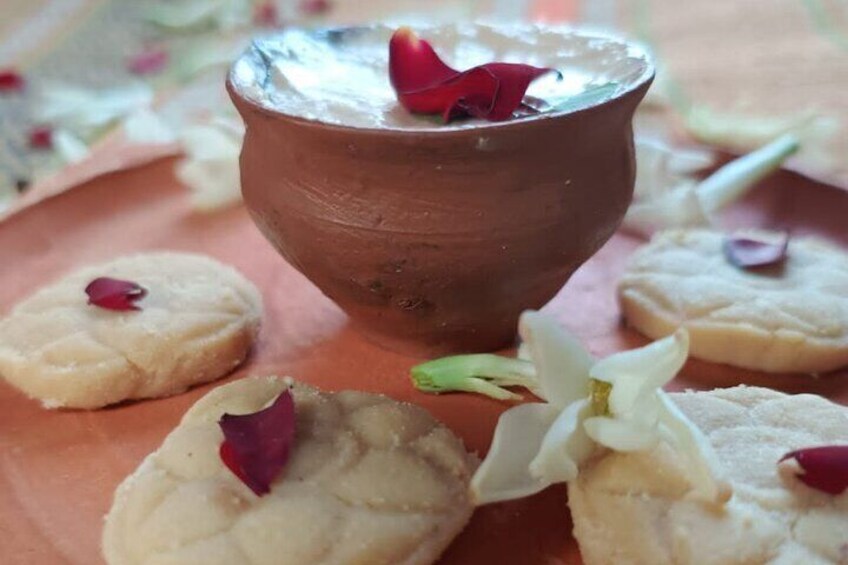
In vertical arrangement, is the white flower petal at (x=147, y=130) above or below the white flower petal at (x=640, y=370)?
below

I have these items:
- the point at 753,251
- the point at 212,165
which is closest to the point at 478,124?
the point at 753,251

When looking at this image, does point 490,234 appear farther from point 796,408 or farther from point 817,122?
point 817,122

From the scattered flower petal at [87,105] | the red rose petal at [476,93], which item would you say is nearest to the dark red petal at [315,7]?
the scattered flower petal at [87,105]

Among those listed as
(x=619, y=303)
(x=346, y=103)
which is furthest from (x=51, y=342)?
(x=619, y=303)

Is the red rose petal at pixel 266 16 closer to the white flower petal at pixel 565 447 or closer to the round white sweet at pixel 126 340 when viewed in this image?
the round white sweet at pixel 126 340

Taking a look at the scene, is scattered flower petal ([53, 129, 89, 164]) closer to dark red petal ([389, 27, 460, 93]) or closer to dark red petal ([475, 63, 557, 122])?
dark red petal ([389, 27, 460, 93])

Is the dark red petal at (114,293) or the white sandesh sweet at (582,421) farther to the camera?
the dark red petal at (114,293)

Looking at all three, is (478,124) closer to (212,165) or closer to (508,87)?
(508,87)
